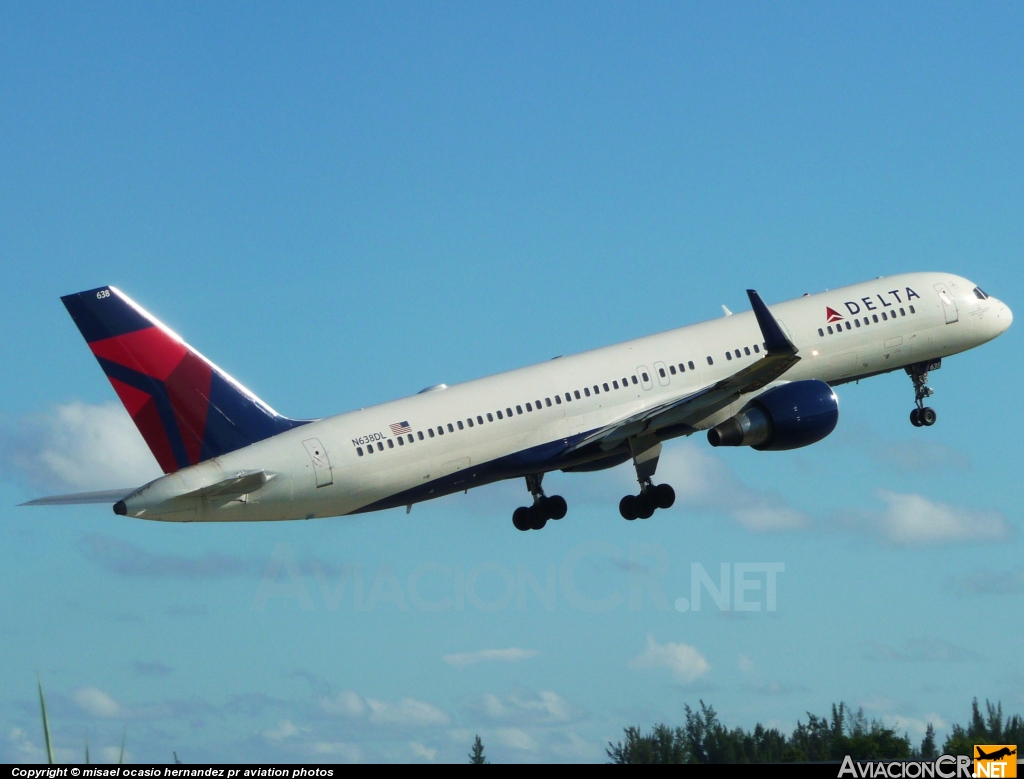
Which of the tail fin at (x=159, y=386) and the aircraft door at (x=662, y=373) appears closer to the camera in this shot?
the tail fin at (x=159, y=386)

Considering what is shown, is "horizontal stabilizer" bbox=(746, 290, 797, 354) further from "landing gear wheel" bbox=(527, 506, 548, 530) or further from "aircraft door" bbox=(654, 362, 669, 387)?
"landing gear wheel" bbox=(527, 506, 548, 530)

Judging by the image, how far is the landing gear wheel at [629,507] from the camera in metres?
50.9

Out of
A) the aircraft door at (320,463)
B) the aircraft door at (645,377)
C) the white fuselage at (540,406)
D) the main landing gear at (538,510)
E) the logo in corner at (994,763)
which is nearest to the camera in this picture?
the logo in corner at (994,763)

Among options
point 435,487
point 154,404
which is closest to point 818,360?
point 435,487

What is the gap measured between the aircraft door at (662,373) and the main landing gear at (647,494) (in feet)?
7.07

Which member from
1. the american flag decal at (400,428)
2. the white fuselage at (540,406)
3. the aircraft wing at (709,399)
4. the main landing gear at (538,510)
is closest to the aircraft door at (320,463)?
the white fuselage at (540,406)

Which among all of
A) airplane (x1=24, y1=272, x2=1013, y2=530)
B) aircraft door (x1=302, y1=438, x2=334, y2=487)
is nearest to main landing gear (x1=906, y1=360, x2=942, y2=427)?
airplane (x1=24, y1=272, x2=1013, y2=530)

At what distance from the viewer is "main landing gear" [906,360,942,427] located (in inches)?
2197

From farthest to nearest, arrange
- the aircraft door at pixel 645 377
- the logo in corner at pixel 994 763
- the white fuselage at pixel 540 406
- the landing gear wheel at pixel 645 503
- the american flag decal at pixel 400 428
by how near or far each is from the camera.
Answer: the landing gear wheel at pixel 645 503, the aircraft door at pixel 645 377, the american flag decal at pixel 400 428, the white fuselage at pixel 540 406, the logo in corner at pixel 994 763

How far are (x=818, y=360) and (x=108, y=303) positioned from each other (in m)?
24.1

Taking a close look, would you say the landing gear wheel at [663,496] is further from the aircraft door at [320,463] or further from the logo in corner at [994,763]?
the logo in corner at [994,763]

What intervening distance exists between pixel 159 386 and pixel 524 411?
11.4 m

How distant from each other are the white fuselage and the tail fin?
0.83m

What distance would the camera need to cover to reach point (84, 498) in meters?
45.4
